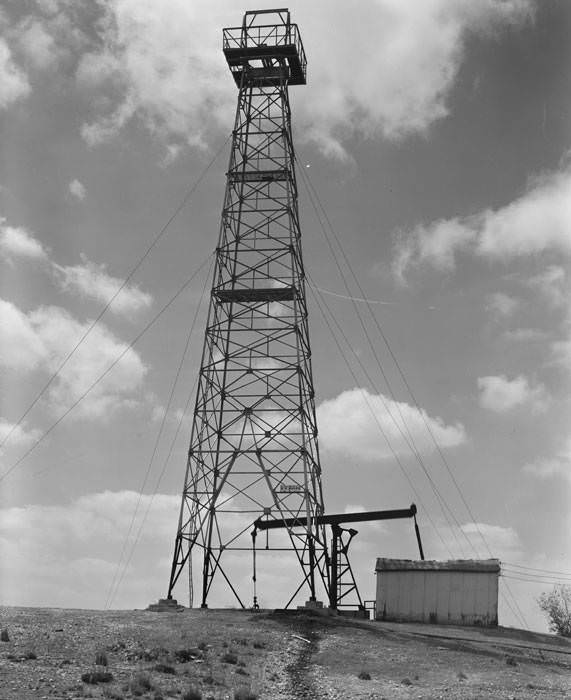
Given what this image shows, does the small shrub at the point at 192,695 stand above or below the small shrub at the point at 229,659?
below

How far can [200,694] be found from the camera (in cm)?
2022

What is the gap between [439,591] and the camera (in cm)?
3575

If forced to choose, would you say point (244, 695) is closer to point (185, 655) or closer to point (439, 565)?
point (185, 655)

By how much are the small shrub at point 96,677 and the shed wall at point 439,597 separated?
17399 mm

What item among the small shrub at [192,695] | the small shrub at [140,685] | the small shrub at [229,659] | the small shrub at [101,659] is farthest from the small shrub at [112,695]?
the small shrub at [229,659]

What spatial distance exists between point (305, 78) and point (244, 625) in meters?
27.0

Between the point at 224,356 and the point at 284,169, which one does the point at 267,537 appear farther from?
the point at 284,169

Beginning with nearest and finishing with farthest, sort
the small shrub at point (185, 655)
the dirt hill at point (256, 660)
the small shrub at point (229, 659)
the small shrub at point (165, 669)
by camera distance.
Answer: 1. the dirt hill at point (256, 660)
2. the small shrub at point (165, 669)
3. the small shrub at point (185, 655)
4. the small shrub at point (229, 659)

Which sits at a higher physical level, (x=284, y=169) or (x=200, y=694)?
(x=284, y=169)

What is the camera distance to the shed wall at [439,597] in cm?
3503

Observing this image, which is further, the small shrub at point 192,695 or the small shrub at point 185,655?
the small shrub at point 185,655

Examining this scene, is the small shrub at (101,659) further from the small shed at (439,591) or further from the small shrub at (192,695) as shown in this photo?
the small shed at (439,591)

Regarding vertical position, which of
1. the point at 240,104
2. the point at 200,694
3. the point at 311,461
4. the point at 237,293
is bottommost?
the point at 200,694

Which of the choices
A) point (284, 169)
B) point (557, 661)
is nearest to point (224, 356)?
point (284, 169)
